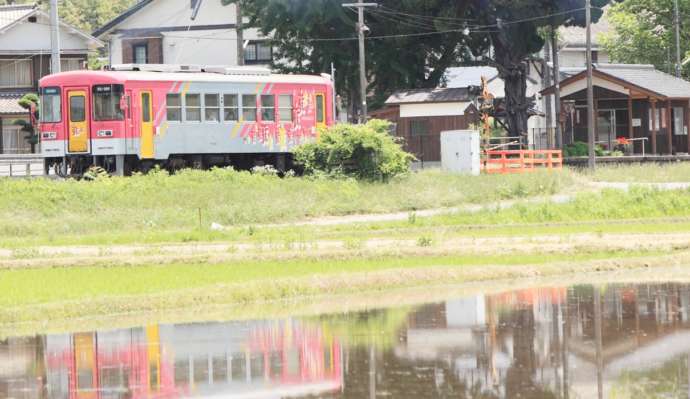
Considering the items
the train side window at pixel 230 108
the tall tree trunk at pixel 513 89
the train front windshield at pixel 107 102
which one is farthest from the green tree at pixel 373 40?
the train front windshield at pixel 107 102

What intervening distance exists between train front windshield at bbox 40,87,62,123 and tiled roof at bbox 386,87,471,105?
20240mm

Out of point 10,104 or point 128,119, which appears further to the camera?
point 10,104

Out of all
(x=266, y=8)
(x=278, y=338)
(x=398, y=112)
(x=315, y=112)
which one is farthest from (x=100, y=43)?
(x=278, y=338)

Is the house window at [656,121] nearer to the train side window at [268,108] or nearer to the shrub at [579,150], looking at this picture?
the shrub at [579,150]

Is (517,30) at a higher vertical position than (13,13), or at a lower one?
lower

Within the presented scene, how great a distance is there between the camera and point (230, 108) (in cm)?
4241

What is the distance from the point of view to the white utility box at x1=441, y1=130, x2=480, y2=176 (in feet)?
144

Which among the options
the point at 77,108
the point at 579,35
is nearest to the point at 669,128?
the point at 579,35

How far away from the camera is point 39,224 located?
3241cm

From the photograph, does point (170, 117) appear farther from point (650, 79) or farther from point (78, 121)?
point (650, 79)

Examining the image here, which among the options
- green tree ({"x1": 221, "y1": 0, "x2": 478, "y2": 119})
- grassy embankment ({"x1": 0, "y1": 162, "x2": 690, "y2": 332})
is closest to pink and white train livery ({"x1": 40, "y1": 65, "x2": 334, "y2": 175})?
grassy embankment ({"x1": 0, "y1": 162, "x2": 690, "y2": 332})

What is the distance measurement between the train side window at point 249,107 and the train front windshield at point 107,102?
175 inches

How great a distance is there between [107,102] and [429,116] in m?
20.9

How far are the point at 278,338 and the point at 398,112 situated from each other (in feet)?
141
